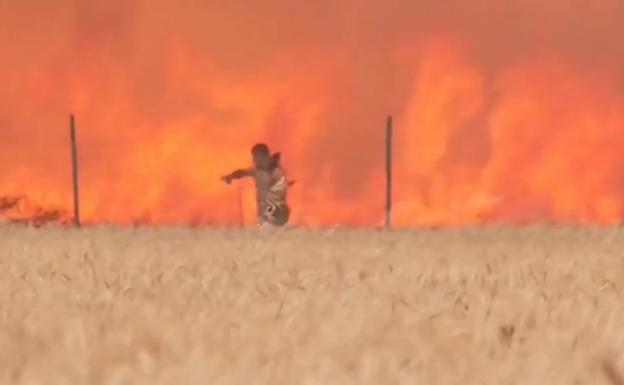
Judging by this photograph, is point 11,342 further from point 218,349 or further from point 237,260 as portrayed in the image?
point 237,260

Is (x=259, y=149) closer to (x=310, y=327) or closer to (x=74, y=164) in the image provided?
(x=74, y=164)

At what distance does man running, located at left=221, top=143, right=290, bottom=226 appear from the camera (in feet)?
26.1

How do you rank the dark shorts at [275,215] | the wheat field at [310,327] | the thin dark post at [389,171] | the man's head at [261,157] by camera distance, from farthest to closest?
the thin dark post at [389,171] < the man's head at [261,157] < the dark shorts at [275,215] < the wheat field at [310,327]

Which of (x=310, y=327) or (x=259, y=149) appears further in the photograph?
(x=259, y=149)

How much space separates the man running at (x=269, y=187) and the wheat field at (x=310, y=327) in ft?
20.1

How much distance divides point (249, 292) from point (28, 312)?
0.96 feet

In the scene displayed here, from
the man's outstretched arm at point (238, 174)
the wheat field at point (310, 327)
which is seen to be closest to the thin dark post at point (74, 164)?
the man's outstretched arm at point (238, 174)

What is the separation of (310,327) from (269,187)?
687 cm

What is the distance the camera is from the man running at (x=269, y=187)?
26.1 feet

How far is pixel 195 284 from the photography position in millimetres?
1573

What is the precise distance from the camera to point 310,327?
114 centimetres

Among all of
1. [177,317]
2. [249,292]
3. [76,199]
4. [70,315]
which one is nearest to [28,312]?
[70,315]

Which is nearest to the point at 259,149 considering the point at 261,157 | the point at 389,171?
the point at 261,157

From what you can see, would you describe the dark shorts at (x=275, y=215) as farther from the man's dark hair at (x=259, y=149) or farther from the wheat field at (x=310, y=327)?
the wheat field at (x=310, y=327)
